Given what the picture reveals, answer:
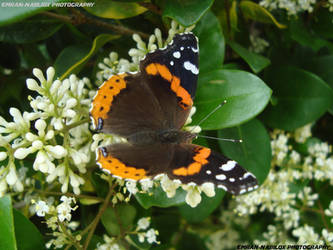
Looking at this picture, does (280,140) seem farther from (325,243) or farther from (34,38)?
(34,38)

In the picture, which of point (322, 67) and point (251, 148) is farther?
point (322, 67)

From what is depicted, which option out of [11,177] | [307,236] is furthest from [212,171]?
[307,236]

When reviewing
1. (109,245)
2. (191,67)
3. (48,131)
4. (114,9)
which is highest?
(114,9)

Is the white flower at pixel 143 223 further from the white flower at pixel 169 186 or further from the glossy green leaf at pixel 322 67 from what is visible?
the glossy green leaf at pixel 322 67

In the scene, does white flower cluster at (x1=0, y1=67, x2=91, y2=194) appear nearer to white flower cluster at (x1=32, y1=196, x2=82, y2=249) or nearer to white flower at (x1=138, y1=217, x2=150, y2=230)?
white flower cluster at (x1=32, y1=196, x2=82, y2=249)

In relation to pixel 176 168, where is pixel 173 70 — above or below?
above

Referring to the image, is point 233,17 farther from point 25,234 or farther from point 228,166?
point 25,234

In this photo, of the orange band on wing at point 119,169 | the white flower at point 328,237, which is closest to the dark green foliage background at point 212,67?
the orange band on wing at point 119,169

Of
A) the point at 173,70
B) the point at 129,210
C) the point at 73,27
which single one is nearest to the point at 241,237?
the point at 129,210

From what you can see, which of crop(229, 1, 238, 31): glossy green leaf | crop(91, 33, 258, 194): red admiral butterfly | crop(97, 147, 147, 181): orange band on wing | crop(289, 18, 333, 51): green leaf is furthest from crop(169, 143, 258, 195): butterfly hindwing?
crop(289, 18, 333, 51): green leaf
